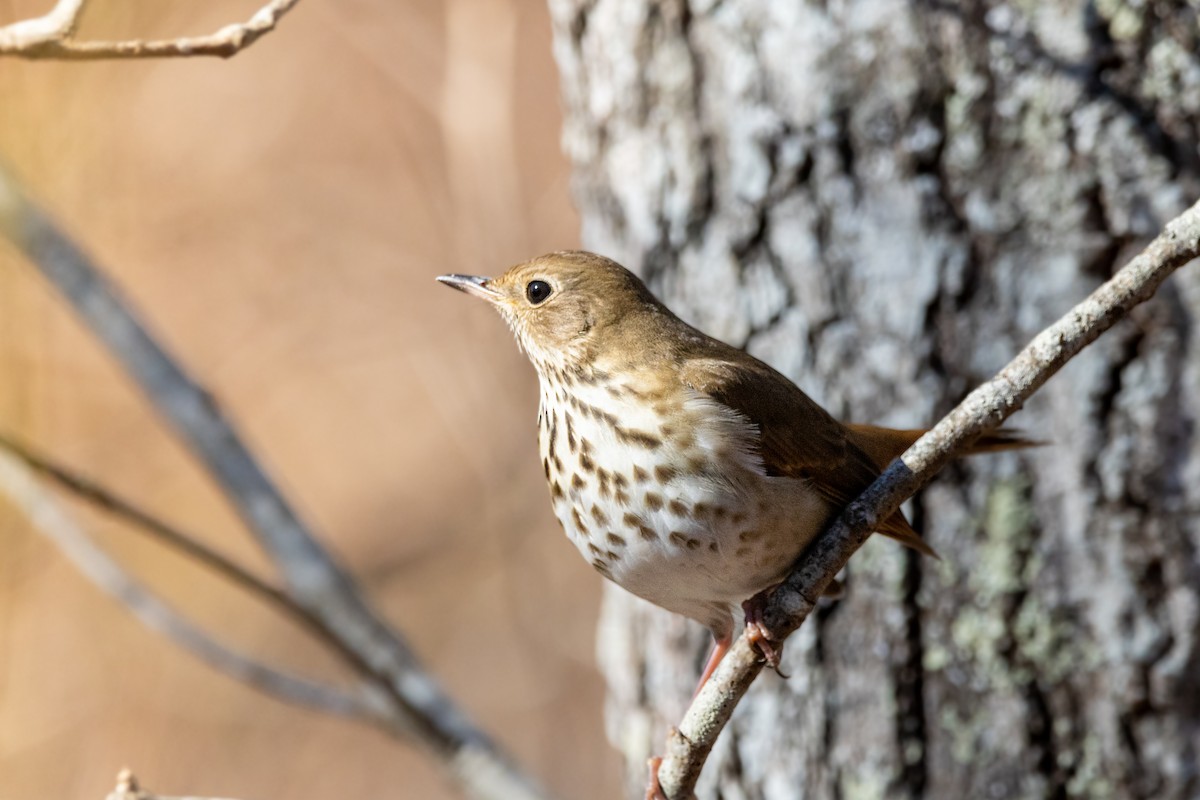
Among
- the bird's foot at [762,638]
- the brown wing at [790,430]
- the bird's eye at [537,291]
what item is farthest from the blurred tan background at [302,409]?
the bird's foot at [762,638]

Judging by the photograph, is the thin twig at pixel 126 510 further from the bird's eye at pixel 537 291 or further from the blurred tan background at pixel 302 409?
the blurred tan background at pixel 302 409

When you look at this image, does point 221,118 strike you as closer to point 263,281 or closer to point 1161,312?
point 263,281

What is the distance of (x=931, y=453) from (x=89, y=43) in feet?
4.61

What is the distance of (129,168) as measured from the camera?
716 cm

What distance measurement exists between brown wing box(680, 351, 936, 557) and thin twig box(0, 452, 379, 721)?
4.44 feet

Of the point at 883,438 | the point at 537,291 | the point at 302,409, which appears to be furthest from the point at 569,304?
the point at 302,409

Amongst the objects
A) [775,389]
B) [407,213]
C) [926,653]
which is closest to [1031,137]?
[775,389]

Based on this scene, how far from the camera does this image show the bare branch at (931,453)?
6.11 ft

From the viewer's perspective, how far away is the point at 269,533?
10.9 feet

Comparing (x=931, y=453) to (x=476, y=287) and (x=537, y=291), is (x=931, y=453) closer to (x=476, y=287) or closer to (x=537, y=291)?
(x=537, y=291)

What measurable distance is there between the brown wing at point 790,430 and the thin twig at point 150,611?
135 cm

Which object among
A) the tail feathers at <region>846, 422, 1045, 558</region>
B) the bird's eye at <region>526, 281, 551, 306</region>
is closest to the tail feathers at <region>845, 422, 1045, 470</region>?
the tail feathers at <region>846, 422, 1045, 558</region>

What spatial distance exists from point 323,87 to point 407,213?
3.10 feet

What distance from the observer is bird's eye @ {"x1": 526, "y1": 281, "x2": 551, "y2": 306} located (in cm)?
275
